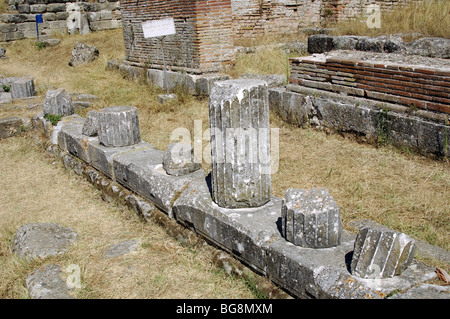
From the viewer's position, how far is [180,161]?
4383mm

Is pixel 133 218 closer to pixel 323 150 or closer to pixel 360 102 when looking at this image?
pixel 323 150

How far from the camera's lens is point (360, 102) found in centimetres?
597

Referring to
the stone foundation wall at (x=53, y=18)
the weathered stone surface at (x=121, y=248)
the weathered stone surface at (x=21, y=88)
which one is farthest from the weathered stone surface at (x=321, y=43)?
the stone foundation wall at (x=53, y=18)

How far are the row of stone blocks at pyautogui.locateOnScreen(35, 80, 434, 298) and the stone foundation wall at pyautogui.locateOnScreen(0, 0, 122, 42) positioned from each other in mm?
14806

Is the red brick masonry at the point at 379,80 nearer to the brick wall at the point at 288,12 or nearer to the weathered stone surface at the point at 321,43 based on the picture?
the weathered stone surface at the point at 321,43

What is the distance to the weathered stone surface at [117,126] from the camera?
208 inches

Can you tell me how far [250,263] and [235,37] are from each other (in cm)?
1053

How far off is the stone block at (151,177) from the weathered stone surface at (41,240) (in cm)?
81

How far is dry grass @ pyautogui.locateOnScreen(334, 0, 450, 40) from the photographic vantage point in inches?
328

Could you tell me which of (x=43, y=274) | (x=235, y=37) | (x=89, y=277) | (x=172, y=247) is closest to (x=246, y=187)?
(x=172, y=247)

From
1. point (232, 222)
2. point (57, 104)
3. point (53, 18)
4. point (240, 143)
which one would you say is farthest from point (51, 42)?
point (232, 222)

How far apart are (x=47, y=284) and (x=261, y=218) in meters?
1.71

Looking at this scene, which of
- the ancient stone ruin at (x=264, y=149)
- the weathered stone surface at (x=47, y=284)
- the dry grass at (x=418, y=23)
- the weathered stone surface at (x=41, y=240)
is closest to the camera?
the ancient stone ruin at (x=264, y=149)

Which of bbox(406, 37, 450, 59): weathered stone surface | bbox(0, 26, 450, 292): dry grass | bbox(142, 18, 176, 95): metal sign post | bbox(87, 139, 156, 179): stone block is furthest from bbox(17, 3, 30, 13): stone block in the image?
bbox(406, 37, 450, 59): weathered stone surface
